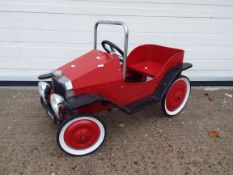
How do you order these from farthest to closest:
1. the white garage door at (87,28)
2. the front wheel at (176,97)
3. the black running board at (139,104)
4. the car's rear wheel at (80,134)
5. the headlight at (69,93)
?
the white garage door at (87,28) < the front wheel at (176,97) < the black running board at (139,104) < the headlight at (69,93) < the car's rear wheel at (80,134)

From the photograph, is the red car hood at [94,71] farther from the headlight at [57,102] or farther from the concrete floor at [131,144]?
the concrete floor at [131,144]

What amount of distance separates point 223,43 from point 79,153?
129 inches

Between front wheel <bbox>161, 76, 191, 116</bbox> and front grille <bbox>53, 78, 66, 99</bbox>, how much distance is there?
1294 mm

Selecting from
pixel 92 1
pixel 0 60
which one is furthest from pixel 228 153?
pixel 0 60

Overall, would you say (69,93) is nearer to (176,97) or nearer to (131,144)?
(131,144)

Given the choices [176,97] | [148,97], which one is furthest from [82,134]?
[176,97]

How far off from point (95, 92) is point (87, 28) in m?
1.71

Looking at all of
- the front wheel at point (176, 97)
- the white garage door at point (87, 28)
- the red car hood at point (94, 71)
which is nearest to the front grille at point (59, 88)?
the red car hood at point (94, 71)

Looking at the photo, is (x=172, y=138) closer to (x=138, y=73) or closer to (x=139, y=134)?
(x=139, y=134)

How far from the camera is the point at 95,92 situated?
251 cm

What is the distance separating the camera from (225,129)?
3062 mm

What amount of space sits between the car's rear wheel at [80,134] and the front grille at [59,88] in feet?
1.12

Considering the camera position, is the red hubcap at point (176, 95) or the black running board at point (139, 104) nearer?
the black running board at point (139, 104)

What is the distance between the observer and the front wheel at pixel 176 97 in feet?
10.2
